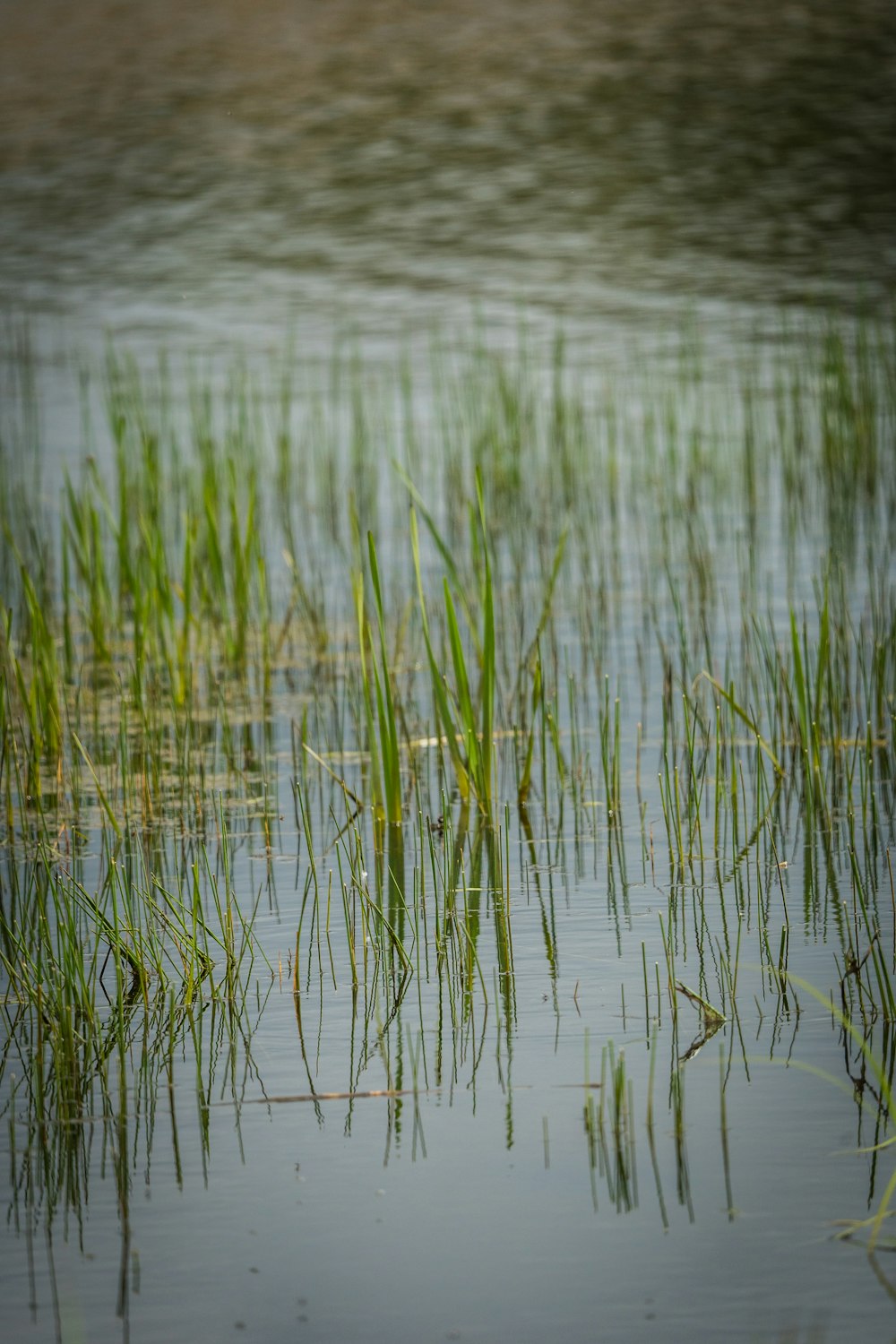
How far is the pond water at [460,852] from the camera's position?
5.32 feet

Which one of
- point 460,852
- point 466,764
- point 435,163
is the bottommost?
point 460,852

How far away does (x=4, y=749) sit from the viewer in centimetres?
285

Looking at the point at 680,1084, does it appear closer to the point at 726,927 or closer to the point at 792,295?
the point at 726,927

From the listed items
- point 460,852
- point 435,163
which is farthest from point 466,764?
point 435,163

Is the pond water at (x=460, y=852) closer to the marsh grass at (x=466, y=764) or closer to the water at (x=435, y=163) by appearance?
the marsh grass at (x=466, y=764)

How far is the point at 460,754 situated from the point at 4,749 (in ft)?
2.80

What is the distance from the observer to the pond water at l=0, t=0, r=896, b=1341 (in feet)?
5.32

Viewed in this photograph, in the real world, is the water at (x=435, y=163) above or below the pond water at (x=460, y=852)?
above

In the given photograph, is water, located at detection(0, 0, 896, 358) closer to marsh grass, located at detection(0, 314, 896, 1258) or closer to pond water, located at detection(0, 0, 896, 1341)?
pond water, located at detection(0, 0, 896, 1341)

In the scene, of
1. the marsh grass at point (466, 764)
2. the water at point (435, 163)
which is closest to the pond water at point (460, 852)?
the marsh grass at point (466, 764)

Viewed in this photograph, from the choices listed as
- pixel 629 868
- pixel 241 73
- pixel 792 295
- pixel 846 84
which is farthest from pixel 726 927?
pixel 241 73

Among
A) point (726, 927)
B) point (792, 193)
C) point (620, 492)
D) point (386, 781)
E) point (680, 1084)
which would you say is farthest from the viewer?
point (792, 193)

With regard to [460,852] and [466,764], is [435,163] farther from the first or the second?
[460,852]

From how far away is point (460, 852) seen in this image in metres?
2.70
